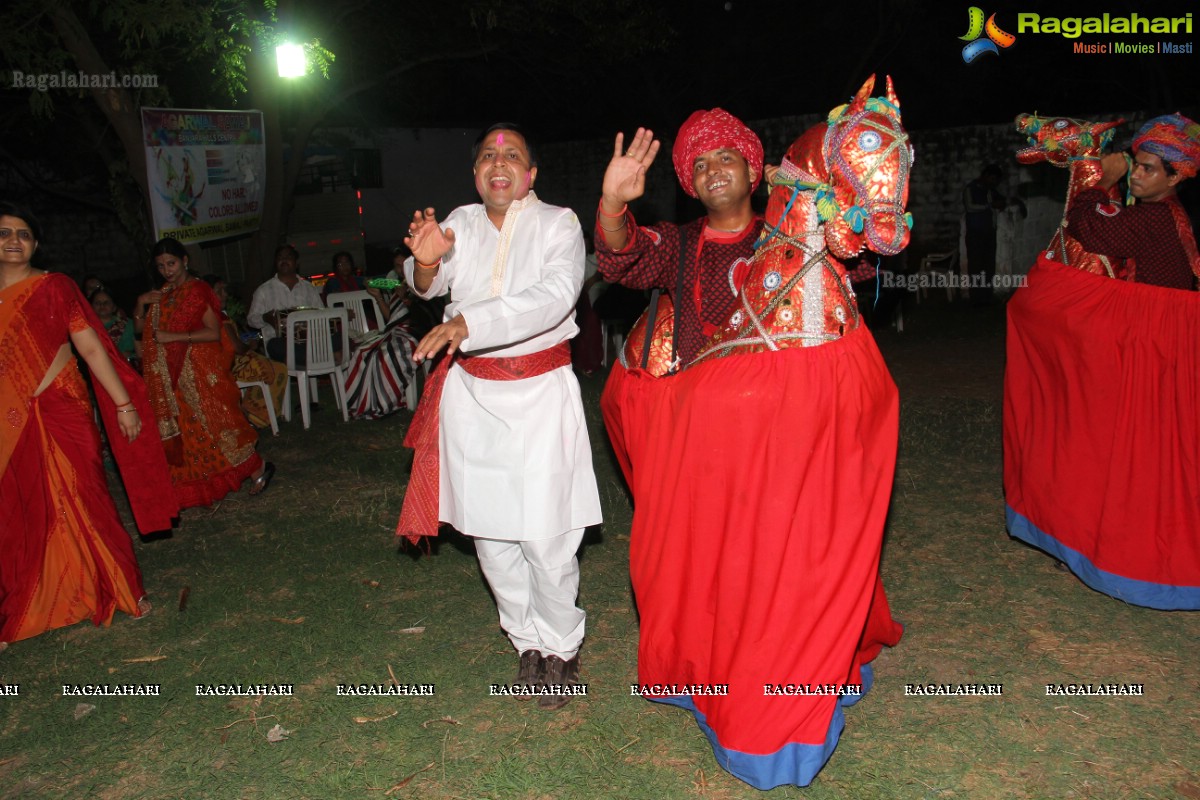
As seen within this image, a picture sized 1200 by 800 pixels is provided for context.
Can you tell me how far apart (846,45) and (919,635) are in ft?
59.9

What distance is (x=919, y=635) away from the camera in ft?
12.4

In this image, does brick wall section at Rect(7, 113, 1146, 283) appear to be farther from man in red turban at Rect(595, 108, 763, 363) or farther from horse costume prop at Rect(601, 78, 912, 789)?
horse costume prop at Rect(601, 78, 912, 789)

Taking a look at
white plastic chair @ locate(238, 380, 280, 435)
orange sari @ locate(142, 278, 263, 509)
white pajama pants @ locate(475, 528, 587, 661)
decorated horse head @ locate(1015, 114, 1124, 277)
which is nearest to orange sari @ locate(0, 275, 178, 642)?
orange sari @ locate(142, 278, 263, 509)

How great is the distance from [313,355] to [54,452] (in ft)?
12.1

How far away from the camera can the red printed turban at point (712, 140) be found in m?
2.99

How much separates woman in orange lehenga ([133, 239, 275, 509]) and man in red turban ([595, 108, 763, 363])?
371 centimetres

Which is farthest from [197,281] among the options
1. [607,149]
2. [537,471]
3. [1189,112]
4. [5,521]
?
[607,149]

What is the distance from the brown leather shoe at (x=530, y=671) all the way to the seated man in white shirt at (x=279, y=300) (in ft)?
17.3

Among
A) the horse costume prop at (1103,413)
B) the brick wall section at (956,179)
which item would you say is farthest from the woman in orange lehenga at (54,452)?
the brick wall section at (956,179)

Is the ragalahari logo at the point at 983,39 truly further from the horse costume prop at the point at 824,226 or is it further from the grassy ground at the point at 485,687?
the horse costume prop at the point at 824,226

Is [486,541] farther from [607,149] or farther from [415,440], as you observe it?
[607,149]

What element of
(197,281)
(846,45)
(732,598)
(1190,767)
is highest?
(846,45)

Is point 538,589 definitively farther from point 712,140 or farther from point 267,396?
point 267,396

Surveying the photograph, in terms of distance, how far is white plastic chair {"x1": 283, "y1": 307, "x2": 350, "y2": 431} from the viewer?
7.64 metres
